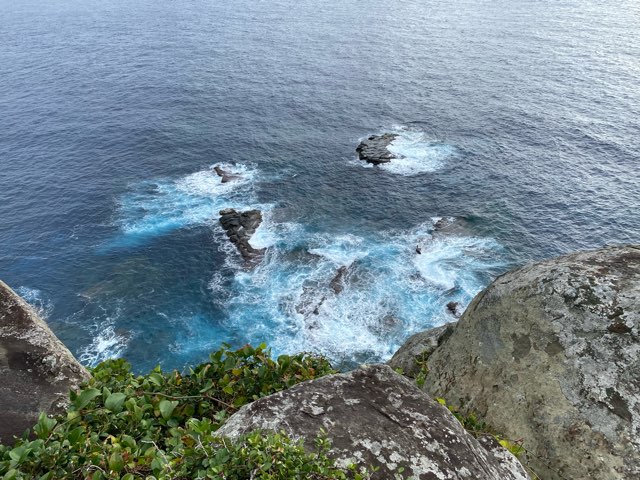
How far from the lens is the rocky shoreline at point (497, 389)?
332 inches

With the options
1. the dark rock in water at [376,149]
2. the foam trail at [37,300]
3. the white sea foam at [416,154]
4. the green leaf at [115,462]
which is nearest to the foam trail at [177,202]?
the foam trail at [37,300]

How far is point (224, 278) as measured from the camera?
5778 centimetres

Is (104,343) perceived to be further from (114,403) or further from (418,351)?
(114,403)

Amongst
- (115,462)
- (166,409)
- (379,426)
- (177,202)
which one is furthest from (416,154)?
(115,462)

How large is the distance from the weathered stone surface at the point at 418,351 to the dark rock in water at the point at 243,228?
40227 mm

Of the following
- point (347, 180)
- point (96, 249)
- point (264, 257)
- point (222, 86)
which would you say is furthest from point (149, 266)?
point (222, 86)

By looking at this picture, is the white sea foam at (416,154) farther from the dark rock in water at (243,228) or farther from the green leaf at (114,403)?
the green leaf at (114,403)

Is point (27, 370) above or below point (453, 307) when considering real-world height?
above

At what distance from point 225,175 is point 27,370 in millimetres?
65572

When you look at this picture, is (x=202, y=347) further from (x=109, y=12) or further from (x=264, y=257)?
(x=109, y=12)

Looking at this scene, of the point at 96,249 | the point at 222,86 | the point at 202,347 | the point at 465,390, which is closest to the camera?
the point at 465,390

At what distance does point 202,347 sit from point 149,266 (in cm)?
1584

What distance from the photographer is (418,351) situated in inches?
788

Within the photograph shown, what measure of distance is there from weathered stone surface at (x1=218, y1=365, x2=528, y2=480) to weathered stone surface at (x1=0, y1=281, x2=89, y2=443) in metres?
5.94
